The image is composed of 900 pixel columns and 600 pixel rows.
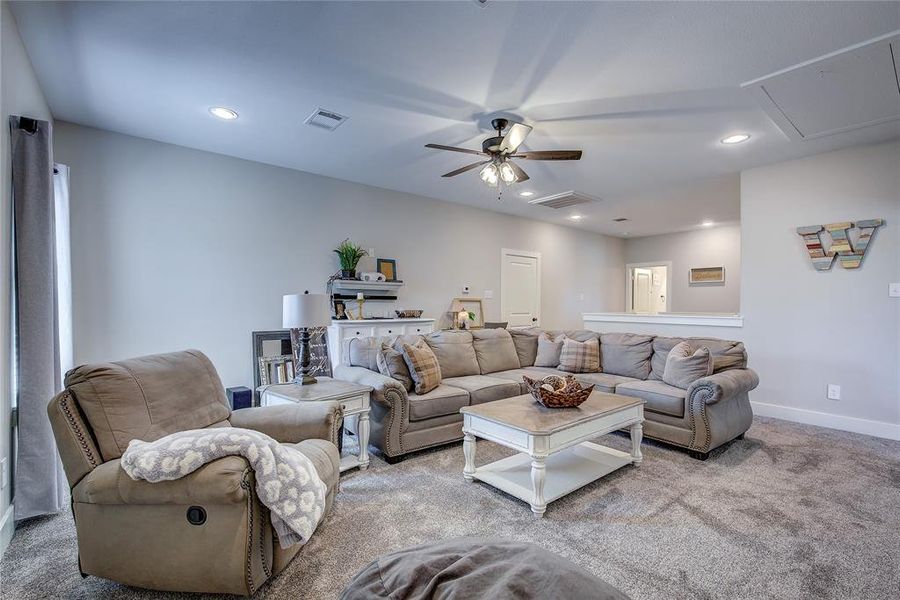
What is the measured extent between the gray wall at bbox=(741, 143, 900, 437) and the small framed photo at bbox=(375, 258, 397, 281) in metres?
3.94

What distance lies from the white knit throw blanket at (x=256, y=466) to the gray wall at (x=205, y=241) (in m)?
2.49

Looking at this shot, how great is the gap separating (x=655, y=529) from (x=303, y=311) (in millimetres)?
2483

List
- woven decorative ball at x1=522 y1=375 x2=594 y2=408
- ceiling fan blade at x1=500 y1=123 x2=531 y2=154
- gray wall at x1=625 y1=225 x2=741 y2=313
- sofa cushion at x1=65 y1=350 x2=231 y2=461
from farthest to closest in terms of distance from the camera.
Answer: gray wall at x1=625 y1=225 x2=741 y2=313
ceiling fan blade at x1=500 y1=123 x2=531 y2=154
woven decorative ball at x1=522 y1=375 x2=594 y2=408
sofa cushion at x1=65 y1=350 x2=231 y2=461

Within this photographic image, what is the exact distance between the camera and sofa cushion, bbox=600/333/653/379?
156 inches

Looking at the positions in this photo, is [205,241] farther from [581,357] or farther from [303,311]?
[581,357]

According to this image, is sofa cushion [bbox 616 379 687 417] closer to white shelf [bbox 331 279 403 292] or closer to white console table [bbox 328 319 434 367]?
white console table [bbox 328 319 434 367]

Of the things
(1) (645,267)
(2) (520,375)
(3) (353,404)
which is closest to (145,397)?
(3) (353,404)

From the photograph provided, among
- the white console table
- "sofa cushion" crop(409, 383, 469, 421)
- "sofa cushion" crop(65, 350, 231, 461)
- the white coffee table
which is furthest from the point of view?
the white console table

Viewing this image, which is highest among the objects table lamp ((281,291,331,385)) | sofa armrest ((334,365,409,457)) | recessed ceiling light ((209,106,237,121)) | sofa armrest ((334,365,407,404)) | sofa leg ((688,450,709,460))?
recessed ceiling light ((209,106,237,121))

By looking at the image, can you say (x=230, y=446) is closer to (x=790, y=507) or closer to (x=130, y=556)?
(x=130, y=556)

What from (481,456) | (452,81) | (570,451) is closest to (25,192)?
(452,81)

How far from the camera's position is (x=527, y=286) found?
683 centimetres

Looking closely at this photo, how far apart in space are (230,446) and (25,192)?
1917mm

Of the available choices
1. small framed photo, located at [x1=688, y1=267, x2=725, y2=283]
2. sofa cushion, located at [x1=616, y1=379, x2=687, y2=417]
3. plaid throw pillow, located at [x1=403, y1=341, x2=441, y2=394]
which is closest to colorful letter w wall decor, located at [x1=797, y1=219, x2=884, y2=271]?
sofa cushion, located at [x1=616, y1=379, x2=687, y2=417]
